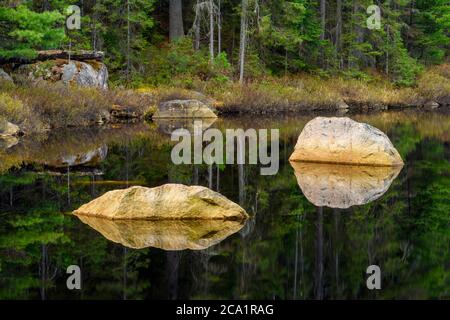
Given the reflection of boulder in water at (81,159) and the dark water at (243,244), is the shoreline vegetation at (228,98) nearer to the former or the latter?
the reflection of boulder in water at (81,159)

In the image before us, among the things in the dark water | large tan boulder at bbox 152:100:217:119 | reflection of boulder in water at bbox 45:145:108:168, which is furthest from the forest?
the dark water

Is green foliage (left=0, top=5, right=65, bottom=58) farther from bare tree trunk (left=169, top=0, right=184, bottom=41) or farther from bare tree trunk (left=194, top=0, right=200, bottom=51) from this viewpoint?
bare tree trunk (left=169, top=0, right=184, bottom=41)

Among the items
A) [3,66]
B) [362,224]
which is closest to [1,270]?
[362,224]

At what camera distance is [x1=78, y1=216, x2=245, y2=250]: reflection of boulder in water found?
25.5ft

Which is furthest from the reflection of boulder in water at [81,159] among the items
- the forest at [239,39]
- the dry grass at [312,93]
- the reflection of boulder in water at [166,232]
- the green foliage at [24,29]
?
the dry grass at [312,93]

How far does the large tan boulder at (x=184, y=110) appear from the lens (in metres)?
30.1

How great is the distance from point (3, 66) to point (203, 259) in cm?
Result: 2041

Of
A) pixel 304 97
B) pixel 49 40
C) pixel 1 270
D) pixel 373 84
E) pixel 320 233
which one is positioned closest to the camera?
pixel 1 270

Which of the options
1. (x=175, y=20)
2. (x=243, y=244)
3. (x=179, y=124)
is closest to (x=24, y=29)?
(x=179, y=124)

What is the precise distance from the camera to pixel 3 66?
83.4ft

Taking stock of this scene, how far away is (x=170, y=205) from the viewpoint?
9.08m

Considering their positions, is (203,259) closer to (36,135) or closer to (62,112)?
(36,135)

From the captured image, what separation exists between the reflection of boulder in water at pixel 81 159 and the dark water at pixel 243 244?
0.23 m

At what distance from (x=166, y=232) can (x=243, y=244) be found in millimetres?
1070
